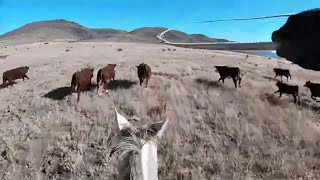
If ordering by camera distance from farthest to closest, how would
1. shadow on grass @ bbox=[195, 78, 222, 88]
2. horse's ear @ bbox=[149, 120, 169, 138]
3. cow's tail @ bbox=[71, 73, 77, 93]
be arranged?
shadow on grass @ bbox=[195, 78, 222, 88] → cow's tail @ bbox=[71, 73, 77, 93] → horse's ear @ bbox=[149, 120, 169, 138]

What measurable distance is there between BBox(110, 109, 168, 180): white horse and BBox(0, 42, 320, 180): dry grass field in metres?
6.72

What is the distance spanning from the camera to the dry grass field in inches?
482

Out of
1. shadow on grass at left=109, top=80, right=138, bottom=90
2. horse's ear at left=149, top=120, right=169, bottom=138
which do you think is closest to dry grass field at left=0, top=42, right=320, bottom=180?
shadow on grass at left=109, top=80, right=138, bottom=90

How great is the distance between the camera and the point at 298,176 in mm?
11891

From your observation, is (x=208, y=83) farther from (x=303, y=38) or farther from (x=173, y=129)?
(x=303, y=38)

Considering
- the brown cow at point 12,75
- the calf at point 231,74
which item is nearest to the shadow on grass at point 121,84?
the calf at point 231,74

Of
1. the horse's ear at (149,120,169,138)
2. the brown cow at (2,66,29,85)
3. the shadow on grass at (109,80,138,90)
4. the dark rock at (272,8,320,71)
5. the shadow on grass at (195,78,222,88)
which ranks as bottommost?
the shadow on grass at (195,78,222,88)

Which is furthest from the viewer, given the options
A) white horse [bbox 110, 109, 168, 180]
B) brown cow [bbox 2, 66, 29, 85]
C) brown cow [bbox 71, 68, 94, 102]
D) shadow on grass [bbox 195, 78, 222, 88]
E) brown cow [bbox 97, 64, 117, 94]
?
brown cow [bbox 2, 66, 29, 85]

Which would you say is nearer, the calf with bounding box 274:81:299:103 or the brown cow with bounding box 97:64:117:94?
the brown cow with bounding box 97:64:117:94

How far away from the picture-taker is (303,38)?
173cm

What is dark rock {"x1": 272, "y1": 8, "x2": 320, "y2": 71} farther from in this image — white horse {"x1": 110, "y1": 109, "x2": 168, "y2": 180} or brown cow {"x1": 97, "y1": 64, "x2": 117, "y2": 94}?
brown cow {"x1": 97, "y1": 64, "x2": 117, "y2": 94}

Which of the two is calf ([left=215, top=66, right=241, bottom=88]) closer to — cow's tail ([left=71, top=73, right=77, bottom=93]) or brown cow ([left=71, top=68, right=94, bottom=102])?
brown cow ([left=71, top=68, right=94, bottom=102])

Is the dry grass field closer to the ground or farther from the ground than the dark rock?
closer to the ground

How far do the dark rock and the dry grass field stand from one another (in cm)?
731
